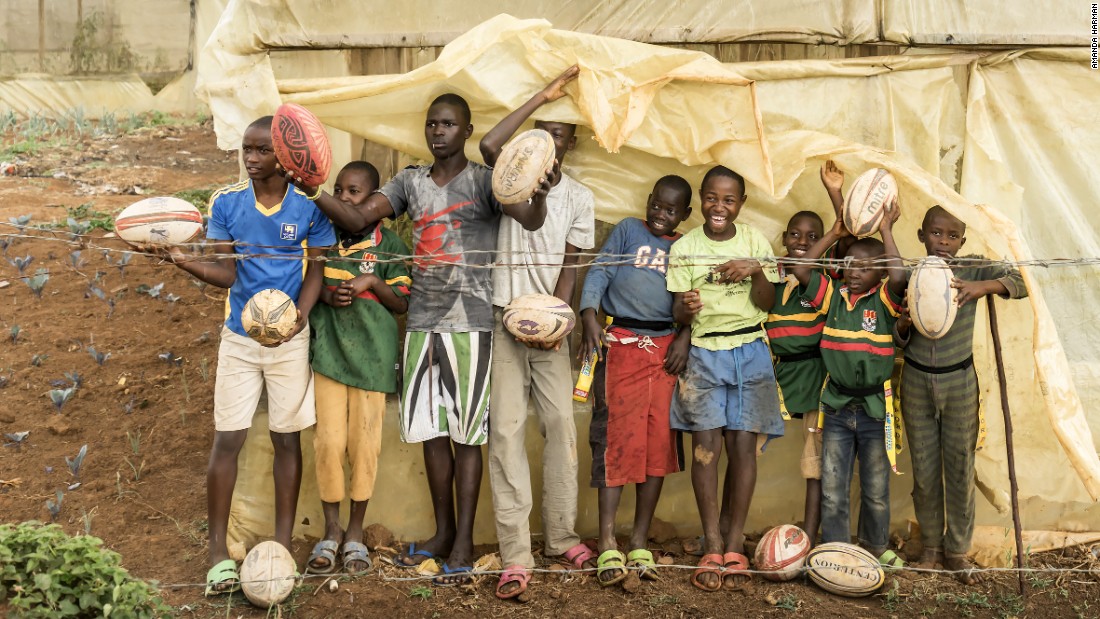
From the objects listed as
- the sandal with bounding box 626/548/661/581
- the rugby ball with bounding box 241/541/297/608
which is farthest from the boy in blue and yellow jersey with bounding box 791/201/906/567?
the rugby ball with bounding box 241/541/297/608

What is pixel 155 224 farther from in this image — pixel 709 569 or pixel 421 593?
pixel 709 569

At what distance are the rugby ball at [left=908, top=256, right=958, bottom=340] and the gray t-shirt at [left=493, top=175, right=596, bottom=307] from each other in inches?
53.5

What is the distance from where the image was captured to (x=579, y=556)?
471 centimetres

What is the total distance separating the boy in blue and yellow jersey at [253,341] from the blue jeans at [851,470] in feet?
7.44

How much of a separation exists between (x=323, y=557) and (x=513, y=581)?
32.7 inches

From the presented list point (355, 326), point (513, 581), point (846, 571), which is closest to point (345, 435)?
point (355, 326)

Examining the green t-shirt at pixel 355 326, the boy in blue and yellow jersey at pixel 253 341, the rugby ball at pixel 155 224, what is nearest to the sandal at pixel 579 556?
the green t-shirt at pixel 355 326

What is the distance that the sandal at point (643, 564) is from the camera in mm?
4621

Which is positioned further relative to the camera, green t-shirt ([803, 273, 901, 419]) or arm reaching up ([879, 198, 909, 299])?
green t-shirt ([803, 273, 901, 419])

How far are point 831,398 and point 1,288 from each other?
17.0ft

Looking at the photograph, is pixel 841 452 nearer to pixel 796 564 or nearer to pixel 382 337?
pixel 796 564

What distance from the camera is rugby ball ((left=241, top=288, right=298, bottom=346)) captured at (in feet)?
13.7

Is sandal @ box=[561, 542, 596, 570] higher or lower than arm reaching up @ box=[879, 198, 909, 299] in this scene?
lower

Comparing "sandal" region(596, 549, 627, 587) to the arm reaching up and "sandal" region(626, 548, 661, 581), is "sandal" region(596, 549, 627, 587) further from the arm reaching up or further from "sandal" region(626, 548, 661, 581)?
the arm reaching up
